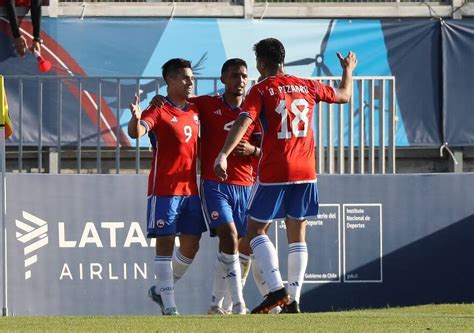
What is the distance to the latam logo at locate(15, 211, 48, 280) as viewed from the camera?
16625 millimetres

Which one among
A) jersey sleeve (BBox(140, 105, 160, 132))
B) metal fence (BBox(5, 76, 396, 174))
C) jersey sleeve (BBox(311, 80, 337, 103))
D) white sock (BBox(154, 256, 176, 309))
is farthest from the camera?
metal fence (BBox(5, 76, 396, 174))

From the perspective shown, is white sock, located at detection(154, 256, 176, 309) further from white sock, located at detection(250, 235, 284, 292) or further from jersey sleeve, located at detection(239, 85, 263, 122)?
jersey sleeve, located at detection(239, 85, 263, 122)

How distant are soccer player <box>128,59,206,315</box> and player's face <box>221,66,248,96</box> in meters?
0.35

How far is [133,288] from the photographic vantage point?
55.2 ft

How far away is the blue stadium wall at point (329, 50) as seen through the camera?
19.6 meters

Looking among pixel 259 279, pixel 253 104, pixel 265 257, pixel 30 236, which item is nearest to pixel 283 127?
pixel 253 104

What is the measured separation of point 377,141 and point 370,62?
1.83 meters

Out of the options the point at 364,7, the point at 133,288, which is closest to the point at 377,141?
the point at 364,7

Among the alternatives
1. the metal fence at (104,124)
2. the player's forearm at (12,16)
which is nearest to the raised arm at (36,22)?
the player's forearm at (12,16)

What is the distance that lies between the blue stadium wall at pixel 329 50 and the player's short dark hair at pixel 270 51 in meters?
7.12

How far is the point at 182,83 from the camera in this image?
13.6m

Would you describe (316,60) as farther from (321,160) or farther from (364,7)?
(321,160)

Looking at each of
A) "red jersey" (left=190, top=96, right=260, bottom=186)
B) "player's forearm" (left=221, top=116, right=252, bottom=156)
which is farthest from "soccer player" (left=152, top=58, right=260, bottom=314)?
"player's forearm" (left=221, top=116, right=252, bottom=156)

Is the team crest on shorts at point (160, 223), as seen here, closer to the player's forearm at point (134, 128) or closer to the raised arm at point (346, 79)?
the player's forearm at point (134, 128)
